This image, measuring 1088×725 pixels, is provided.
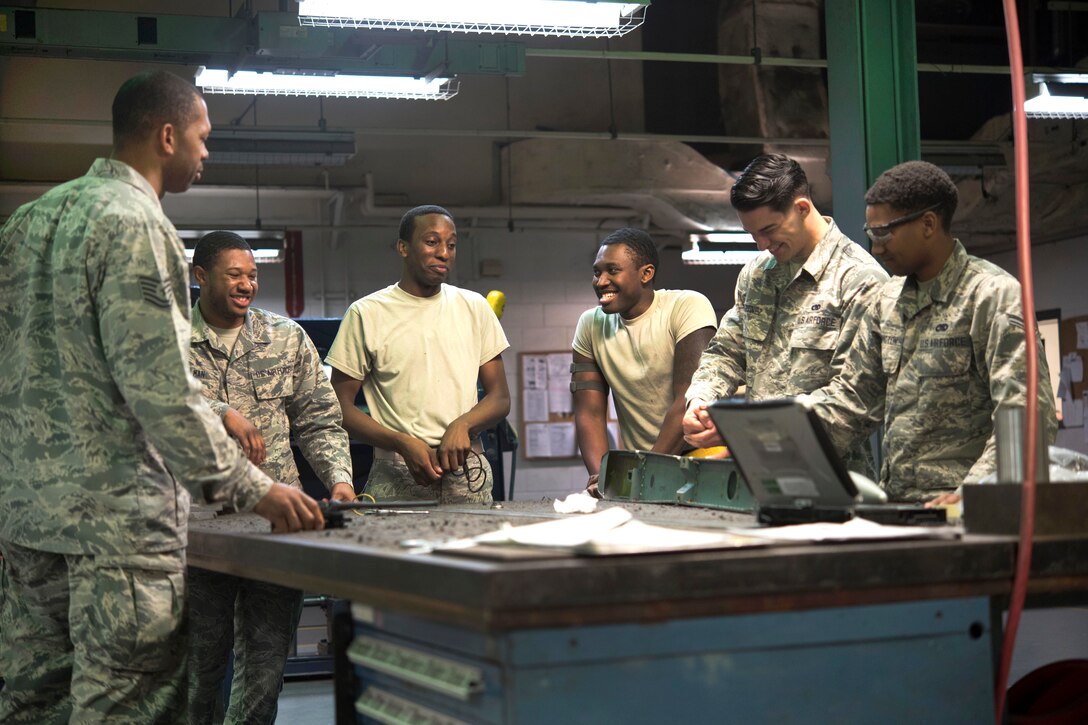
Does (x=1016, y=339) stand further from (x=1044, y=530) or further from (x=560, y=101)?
(x=560, y=101)

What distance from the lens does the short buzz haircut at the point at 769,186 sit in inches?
127

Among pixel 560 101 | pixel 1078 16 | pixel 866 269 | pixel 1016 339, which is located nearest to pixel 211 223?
pixel 560 101

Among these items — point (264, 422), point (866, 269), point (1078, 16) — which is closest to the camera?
point (866, 269)

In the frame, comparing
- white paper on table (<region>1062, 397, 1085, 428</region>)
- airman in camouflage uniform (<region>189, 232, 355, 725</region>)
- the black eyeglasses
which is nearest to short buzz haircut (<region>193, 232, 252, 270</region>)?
airman in camouflage uniform (<region>189, 232, 355, 725</region>)

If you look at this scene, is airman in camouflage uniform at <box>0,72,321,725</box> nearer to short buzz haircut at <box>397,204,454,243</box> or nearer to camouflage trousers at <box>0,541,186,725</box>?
camouflage trousers at <box>0,541,186,725</box>

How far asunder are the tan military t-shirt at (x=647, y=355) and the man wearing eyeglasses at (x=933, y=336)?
3.78ft

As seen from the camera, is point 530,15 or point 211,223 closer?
point 530,15

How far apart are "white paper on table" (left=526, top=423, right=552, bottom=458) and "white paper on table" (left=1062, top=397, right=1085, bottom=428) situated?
4394mm

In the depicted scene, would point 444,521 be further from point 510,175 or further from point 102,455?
point 510,175

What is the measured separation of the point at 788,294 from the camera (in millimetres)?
3301

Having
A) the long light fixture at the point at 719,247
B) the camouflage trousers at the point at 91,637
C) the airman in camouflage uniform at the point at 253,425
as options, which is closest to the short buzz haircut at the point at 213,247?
the airman in camouflage uniform at the point at 253,425

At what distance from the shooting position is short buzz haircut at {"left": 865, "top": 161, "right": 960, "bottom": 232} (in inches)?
101

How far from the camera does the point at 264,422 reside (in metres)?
3.42

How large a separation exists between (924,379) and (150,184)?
1.60 metres
